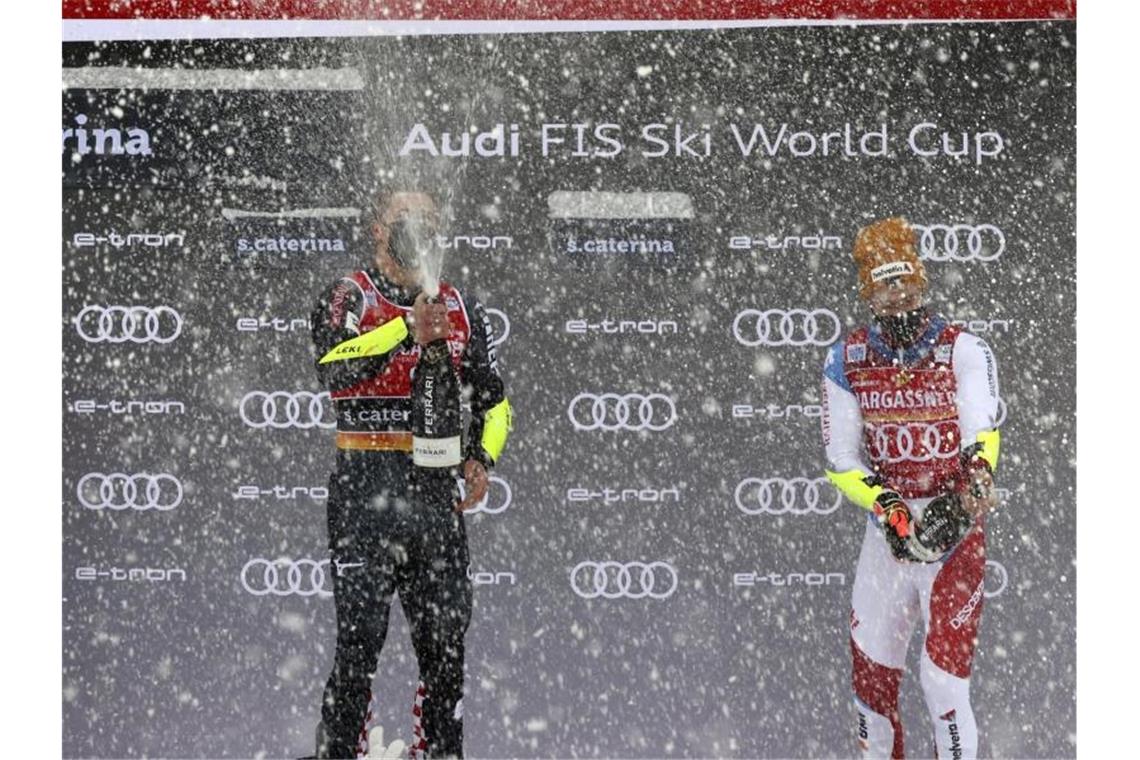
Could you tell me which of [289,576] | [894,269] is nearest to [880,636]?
[894,269]

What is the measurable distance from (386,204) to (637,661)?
1852mm

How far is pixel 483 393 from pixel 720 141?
1.27 m

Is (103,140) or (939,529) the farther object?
(103,140)

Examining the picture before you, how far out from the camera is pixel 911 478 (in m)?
3.88

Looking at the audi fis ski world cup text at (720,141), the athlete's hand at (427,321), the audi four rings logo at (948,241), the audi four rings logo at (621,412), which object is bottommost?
the audi four rings logo at (621,412)

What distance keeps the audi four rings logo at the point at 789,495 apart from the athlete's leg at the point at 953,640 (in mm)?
670

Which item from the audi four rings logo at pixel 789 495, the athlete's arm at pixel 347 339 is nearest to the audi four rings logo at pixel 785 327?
the audi four rings logo at pixel 789 495

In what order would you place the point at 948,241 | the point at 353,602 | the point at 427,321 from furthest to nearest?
the point at 948,241 → the point at 353,602 → the point at 427,321

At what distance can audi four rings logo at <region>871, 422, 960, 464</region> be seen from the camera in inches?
152

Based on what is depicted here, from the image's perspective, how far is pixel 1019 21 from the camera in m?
4.44

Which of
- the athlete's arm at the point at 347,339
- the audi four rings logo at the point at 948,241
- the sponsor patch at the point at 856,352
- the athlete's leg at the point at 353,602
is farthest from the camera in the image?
the audi four rings logo at the point at 948,241

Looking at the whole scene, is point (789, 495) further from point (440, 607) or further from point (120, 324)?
point (120, 324)

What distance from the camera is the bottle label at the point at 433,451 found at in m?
3.72

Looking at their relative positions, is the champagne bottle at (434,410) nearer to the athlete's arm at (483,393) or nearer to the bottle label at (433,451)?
the bottle label at (433,451)
